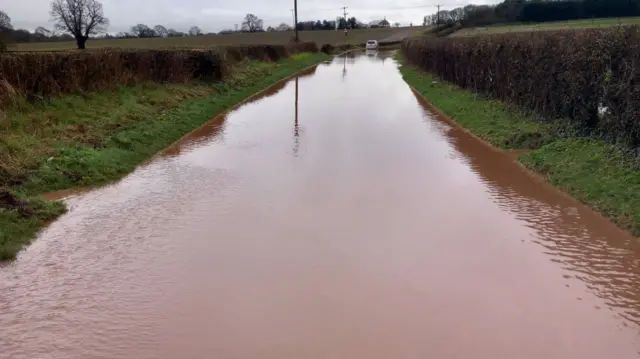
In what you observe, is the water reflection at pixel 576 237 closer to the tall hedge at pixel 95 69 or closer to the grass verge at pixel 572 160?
the grass verge at pixel 572 160

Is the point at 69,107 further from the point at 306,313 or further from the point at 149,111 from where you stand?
the point at 306,313

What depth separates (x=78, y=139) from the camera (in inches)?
484

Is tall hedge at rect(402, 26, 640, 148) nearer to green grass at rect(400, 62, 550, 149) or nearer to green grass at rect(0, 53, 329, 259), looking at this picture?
green grass at rect(400, 62, 550, 149)

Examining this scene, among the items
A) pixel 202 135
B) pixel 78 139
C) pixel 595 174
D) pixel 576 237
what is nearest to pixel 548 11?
pixel 202 135

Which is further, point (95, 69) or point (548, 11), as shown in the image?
point (548, 11)

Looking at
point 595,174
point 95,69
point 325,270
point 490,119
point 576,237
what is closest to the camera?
point 325,270

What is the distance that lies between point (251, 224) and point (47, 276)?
273 centimetres

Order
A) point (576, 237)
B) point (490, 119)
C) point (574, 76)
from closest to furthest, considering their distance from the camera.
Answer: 1. point (576, 237)
2. point (574, 76)
3. point (490, 119)

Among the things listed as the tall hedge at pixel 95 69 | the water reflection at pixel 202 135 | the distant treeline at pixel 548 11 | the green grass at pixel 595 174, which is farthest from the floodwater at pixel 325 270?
the distant treeline at pixel 548 11

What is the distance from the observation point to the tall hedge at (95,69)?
13500 millimetres

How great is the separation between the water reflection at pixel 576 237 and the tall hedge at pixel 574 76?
6.37 ft

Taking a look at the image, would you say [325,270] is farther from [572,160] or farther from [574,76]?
[574,76]

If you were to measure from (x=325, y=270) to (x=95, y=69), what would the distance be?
Result: 12987 mm

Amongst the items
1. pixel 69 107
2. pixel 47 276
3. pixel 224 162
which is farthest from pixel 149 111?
pixel 47 276
